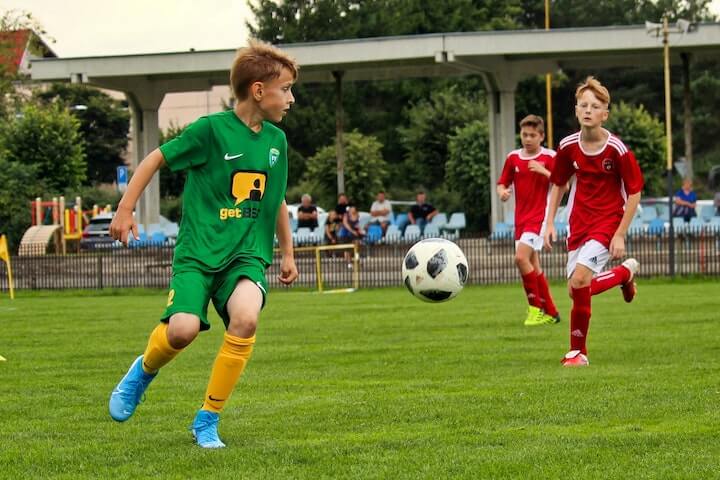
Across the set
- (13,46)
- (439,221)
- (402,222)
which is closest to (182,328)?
(402,222)

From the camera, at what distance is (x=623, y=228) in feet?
34.0

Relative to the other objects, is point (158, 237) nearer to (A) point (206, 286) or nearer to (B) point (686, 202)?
(B) point (686, 202)

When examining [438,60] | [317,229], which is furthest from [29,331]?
[438,60]

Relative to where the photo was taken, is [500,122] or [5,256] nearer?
[5,256]

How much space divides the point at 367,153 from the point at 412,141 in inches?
377

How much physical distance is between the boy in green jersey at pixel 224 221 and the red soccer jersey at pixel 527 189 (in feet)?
26.3

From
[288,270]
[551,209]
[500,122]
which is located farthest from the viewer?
[500,122]

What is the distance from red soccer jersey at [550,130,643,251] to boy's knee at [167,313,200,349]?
194 inches

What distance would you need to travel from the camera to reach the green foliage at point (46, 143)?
60.5 meters

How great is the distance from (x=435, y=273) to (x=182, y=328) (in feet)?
14.9

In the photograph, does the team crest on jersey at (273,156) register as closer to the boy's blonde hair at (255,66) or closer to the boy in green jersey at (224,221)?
the boy in green jersey at (224,221)

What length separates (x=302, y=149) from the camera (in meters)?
84.5

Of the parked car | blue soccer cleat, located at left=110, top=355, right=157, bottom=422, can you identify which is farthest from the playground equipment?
blue soccer cleat, located at left=110, top=355, right=157, bottom=422

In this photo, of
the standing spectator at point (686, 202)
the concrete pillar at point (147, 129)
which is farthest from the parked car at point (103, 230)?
the standing spectator at point (686, 202)
